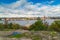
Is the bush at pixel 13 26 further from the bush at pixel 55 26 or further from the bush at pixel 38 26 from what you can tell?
the bush at pixel 55 26

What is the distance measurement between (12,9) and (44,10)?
0.58 metres

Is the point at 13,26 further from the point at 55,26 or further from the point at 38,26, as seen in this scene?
the point at 55,26

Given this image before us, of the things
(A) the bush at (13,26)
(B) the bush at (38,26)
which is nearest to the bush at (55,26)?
(B) the bush at (38,26)

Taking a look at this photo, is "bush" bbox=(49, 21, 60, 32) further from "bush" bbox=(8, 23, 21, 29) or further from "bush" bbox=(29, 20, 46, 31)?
"bush" bbox=(8, 23, 21, 29)

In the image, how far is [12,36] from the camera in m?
2.37

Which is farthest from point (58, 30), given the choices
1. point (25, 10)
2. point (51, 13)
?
point (25, 10)

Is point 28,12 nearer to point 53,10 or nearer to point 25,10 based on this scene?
point 25,10

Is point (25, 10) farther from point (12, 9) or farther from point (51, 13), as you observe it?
point (51, 13)

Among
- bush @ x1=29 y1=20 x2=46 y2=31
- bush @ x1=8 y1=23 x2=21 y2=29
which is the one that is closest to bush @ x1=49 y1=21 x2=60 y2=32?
bush @ x1=29 y1=20 x2=46 y2=31

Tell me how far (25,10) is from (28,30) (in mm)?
363

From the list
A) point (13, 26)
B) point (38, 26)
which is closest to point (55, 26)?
point (38, 26)

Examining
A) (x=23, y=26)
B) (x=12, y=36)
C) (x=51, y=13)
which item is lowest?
(x=12, y=36)

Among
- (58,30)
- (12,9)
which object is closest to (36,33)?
(58,30)

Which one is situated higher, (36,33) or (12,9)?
(12,9)
